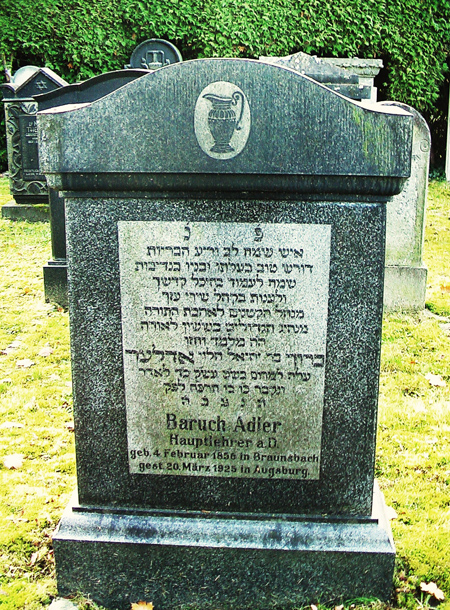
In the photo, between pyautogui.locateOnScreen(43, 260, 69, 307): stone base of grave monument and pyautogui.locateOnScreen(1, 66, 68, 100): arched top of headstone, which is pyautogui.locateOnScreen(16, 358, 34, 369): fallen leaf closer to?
pyautogui.locateOnScreen(43, 260, 69, 307): stone base of grave monument

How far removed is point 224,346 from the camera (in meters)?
2.47

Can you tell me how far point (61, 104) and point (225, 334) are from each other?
4461mm

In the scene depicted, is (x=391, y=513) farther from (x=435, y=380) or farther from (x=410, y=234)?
(x=410, y=234)

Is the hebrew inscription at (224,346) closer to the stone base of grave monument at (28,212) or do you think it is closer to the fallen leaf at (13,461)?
the fallen leaf at (13,461)

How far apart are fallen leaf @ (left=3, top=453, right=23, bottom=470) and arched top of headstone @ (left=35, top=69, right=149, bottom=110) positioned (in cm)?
358

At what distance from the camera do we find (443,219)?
10.3 m

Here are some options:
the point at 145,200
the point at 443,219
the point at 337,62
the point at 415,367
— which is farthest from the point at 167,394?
the point at 337,62

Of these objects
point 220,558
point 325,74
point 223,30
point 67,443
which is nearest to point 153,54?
point 325,74

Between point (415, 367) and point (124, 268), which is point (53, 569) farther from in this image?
point (415, 367)

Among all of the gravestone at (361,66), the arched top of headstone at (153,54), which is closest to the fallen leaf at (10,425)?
the arched top of headstone at (153,54)

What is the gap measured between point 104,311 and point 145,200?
45 cm

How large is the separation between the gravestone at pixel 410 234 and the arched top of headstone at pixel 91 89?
8.32ft

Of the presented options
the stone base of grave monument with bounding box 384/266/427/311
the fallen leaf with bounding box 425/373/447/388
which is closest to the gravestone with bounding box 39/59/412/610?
the fallen leaf with bounding box 425/373/447/388

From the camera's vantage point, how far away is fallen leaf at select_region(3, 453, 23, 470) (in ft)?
11.5
